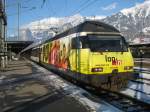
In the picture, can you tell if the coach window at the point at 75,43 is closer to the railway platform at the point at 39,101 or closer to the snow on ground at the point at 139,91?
the railway platform at the point at 39,101

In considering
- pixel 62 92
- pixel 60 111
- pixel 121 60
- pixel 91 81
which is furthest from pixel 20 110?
pixel 121 60

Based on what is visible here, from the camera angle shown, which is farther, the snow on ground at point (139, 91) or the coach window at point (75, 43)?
the coach window at point (75, 43)

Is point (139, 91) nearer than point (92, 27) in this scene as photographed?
Yes

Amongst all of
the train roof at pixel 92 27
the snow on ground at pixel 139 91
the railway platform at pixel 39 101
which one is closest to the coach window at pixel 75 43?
the train roof at pixel 92 27

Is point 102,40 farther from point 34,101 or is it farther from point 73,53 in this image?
point 34,101

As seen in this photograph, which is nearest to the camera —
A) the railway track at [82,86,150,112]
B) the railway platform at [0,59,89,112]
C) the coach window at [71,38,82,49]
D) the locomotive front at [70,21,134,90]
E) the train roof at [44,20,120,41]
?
the railway platform at [0,59,89,112]

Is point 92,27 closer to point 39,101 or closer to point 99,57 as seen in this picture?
point 99,57

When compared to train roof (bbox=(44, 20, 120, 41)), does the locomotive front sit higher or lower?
lower

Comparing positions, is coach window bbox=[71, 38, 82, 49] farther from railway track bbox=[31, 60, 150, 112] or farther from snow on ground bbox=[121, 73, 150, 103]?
snow on ground bbox=[121, 73, 150, 103]

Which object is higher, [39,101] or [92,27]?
[92,27]

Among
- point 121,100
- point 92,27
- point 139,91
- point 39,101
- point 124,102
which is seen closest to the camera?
point 39,101

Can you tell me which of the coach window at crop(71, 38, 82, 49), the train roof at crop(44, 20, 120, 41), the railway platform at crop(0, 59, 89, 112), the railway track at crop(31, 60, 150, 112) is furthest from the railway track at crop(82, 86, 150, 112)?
the train roof at crop(44, 20, 120, 41)

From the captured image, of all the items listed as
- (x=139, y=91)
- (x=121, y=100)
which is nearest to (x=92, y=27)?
(x=139, y=91)

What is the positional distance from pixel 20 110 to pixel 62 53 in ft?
29.9
